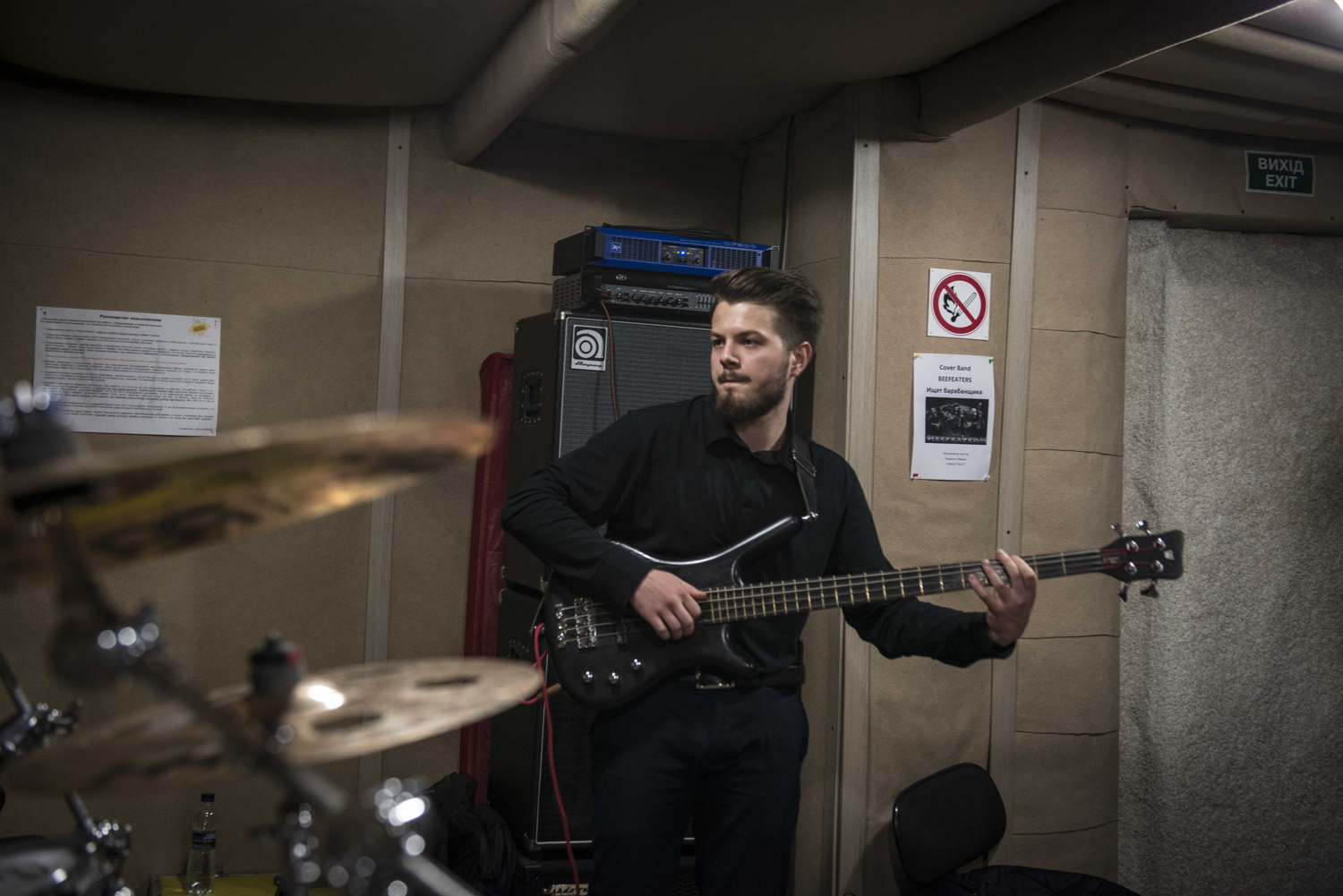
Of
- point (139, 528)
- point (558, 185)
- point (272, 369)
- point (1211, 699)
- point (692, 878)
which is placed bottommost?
point (692, 878)

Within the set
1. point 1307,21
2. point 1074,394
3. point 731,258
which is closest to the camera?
point 1307,21

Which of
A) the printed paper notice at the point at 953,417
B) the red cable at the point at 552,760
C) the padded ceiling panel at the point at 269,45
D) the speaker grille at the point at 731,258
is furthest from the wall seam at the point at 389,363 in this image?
the printed paper notice at the point at 953,417

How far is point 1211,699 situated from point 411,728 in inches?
112

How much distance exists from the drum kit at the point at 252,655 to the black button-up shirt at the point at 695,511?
1104 millimetres

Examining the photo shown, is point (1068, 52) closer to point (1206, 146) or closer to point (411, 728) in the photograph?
point (1206, 146)

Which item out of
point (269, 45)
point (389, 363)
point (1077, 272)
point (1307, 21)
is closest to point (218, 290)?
point (389, 363)

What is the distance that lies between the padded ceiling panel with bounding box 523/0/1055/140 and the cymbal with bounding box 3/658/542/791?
5.56 ft

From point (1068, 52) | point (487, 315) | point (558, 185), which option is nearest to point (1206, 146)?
point (1068, 52)

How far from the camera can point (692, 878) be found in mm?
2590

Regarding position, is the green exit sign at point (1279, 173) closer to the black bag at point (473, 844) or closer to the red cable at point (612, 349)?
the red cable at point (612, 349)

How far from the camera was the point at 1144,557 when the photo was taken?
1.94m

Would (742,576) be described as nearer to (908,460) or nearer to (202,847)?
(908,460)

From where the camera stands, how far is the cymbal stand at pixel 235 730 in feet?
2.20

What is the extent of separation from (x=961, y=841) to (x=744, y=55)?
193cm
